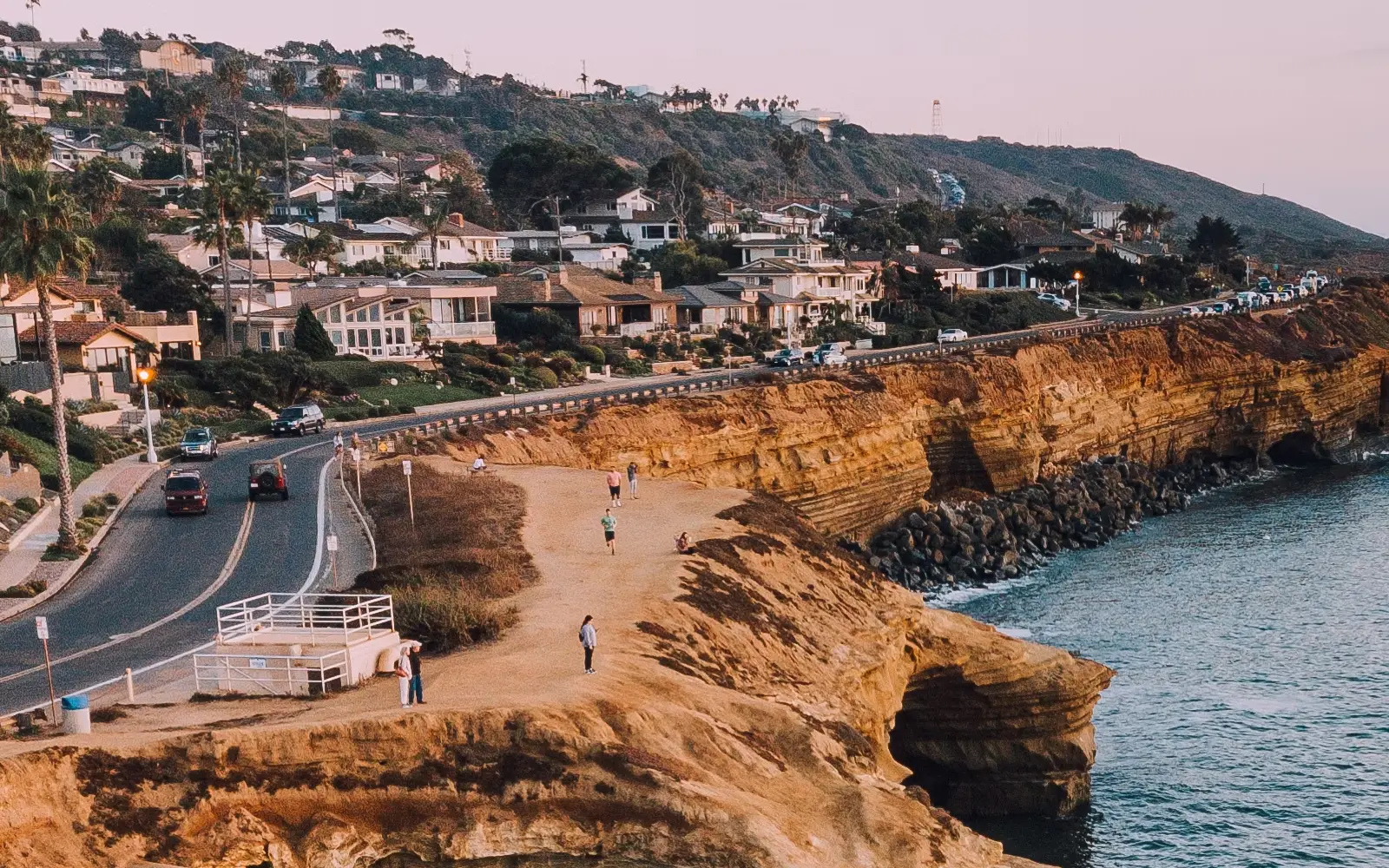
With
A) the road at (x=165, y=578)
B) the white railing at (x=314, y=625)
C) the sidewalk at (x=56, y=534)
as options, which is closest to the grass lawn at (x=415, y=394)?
the road at (x=165, y=578)

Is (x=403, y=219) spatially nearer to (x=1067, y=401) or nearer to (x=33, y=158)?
(x=33, y=158)

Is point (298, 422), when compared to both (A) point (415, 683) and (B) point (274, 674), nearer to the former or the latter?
(B) point (274, 674)

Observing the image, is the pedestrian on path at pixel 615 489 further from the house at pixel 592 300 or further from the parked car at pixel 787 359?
the house at pixel 592 300

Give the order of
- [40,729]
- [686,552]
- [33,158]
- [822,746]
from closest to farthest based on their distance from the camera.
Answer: [40,729] → [822,746] → [686,552] → [33,158]

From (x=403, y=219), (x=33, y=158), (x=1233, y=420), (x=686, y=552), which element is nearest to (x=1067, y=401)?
(x=1233, y=420)

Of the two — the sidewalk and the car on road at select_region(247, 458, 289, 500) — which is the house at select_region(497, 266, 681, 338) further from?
the car on road at select_region(247, 458, 289, 500)

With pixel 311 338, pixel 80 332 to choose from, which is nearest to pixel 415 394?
pixel 311 338

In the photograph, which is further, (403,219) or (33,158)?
(403,219)
